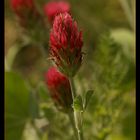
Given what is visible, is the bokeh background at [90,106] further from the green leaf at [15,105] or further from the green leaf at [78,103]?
the green leaf at [78,103]

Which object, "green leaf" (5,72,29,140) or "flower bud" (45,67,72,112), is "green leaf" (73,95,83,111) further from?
"green leaf" (5,72,29,140)

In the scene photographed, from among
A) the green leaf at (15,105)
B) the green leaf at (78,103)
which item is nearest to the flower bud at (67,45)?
the green leaf at (78,103)

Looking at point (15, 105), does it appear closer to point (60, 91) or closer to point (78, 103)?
point (60, 91)

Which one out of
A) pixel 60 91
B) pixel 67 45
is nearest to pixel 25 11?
pixel 60 91

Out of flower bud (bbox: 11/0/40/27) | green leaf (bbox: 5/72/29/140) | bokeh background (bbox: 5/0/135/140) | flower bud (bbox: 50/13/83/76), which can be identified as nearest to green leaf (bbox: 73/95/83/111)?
flower bud (bbox: 50/13/83/76)

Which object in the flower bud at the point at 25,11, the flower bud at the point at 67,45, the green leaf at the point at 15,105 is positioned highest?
the flower bud at the point at 25,11
